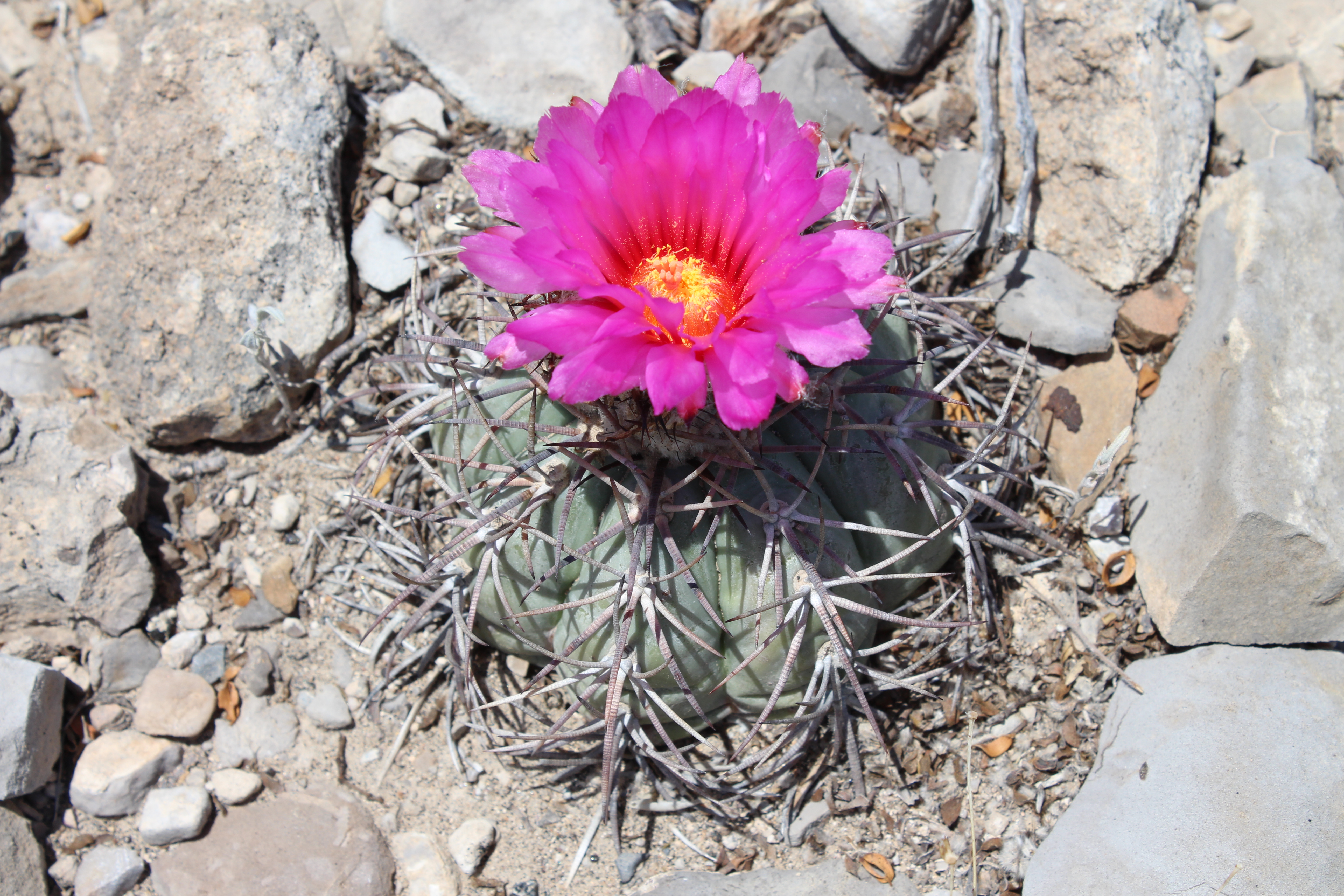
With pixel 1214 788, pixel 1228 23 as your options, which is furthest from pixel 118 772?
pixel 1228 23

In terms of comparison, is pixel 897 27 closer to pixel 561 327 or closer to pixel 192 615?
pixel 561 327

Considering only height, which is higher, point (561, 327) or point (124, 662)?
point (561, 327)

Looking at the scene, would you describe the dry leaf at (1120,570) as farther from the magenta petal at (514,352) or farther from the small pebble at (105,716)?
the small pebble at (105,716)

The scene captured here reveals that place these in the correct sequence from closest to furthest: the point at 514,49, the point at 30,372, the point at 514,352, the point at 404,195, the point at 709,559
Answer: the point at 514,352 < the point at 709,559 < the point at 30,372 < the point at 404,195 < the point at 514,49

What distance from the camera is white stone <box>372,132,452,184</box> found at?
3260mm

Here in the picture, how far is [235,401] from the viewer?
117 inches

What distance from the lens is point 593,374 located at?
1.60m

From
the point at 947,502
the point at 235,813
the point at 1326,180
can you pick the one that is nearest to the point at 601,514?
the point at 947,502

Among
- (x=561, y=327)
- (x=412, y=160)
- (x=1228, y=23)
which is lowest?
(x=412, y=160)

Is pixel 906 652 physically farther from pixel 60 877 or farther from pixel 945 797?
pixel 60 877

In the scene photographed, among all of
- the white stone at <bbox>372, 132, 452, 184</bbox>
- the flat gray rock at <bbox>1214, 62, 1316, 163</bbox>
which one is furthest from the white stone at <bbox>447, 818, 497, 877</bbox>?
the flat gray rock at <bbox>1214, 62, 1316, 163</bbox>

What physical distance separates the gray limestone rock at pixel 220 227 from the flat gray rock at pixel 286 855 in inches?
46.7

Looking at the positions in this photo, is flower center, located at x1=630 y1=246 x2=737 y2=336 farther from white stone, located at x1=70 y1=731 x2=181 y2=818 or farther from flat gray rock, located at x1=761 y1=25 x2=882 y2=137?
white stone, located at x1=70 y1=731 x2=181 y2=818

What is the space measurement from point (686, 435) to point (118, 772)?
1.95 metres
